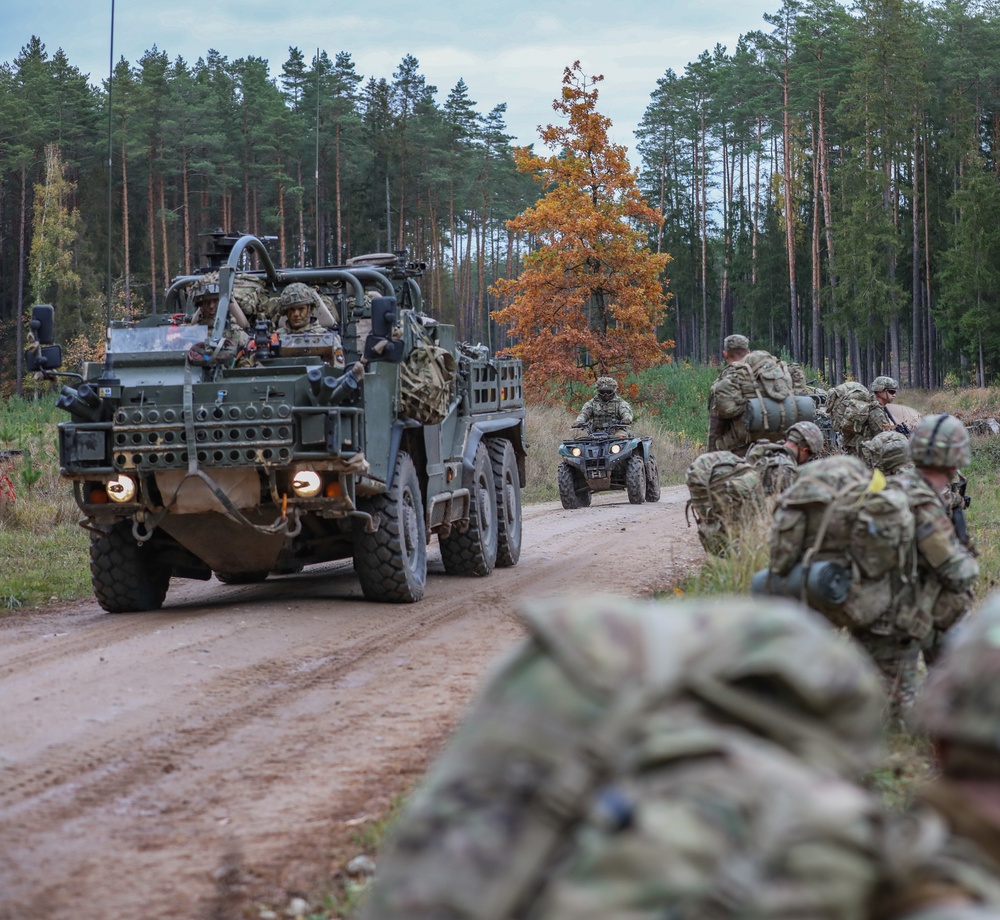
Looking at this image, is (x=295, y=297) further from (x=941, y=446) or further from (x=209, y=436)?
(x=941, y=446)

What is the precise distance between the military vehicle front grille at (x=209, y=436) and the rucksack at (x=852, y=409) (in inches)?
259

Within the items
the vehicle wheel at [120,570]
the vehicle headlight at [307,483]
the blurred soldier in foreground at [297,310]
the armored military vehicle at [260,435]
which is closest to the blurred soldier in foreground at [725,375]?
the armored military vehicle at [260,435]

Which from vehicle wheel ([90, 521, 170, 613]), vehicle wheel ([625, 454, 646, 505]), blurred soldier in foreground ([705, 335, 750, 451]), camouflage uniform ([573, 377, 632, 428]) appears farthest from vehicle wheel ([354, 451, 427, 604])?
camouflage uniform ([573, 377, 632, 428])

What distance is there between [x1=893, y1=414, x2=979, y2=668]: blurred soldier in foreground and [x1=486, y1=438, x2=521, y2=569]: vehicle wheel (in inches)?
280

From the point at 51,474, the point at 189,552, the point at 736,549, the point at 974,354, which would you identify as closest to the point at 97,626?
the point at 189,552

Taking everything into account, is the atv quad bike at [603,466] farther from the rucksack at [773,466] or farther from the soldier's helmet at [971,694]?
the soldier's helmet at [971,694]

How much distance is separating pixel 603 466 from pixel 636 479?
56 centimetres

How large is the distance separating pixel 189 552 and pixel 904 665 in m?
5.99

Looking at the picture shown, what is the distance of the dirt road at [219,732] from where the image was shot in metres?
4.59

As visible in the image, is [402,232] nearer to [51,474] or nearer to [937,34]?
[937,34]

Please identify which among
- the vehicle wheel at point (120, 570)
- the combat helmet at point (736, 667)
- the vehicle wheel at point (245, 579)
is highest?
the combat helmet at point (736, 667)

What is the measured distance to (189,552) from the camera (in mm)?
10531

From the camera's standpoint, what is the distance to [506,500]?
13.2 m

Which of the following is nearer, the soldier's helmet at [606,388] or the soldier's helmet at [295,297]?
the soldier's helmet at [295,297]
